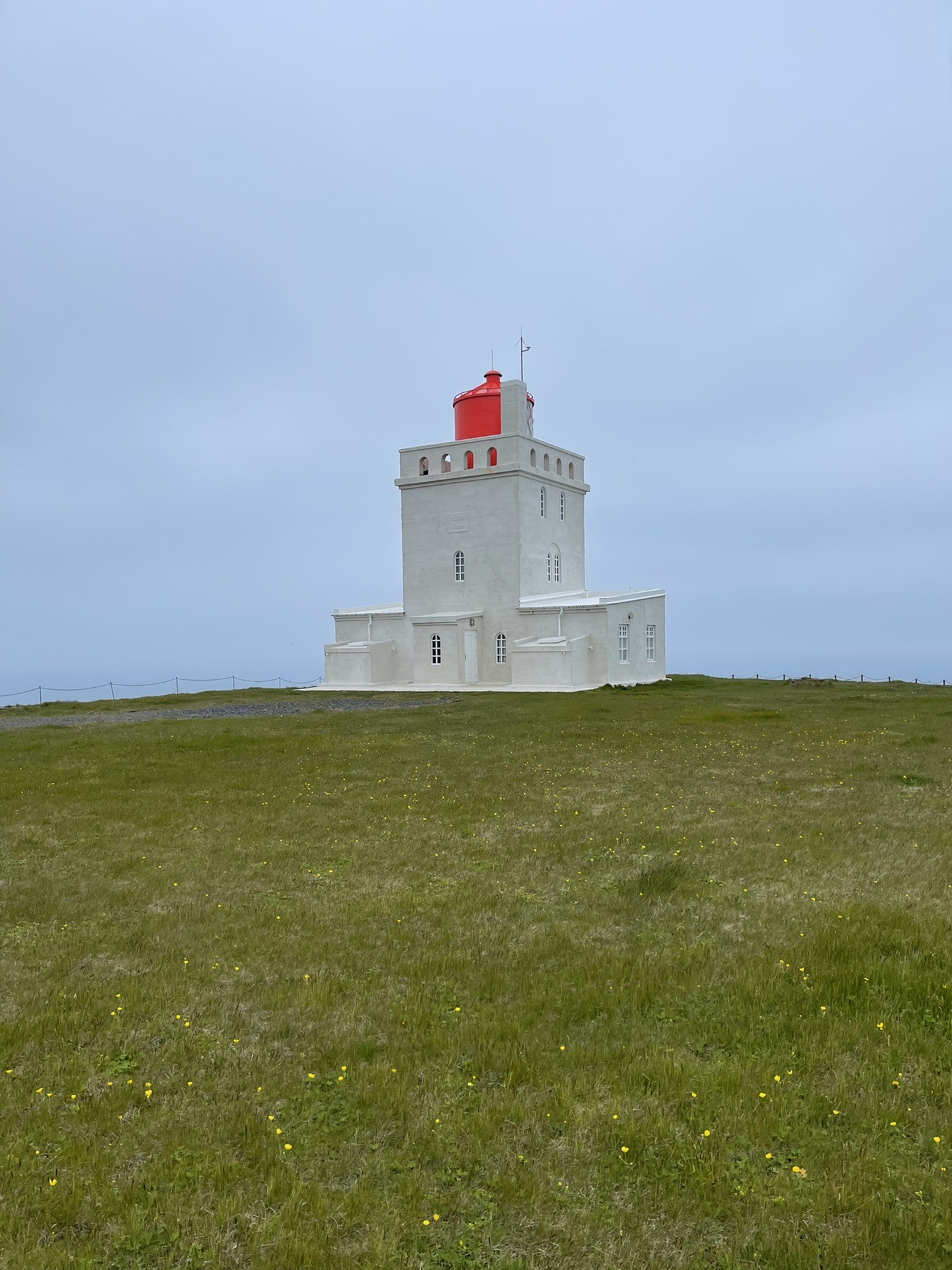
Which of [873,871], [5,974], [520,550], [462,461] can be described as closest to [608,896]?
[873,871]

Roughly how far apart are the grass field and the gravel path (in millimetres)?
16272

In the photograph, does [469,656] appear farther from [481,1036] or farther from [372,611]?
[481,1036]

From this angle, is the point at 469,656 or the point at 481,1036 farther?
the point at 469,656

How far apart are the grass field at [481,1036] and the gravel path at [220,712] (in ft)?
53.4

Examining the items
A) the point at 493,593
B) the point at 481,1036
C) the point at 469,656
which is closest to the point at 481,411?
the point at 493,593

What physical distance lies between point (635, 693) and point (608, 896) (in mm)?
25735

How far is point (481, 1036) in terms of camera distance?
5.70 m

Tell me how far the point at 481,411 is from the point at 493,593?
9.66m

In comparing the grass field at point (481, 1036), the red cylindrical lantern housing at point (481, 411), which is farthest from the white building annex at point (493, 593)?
the grass field at point (481, 1036)

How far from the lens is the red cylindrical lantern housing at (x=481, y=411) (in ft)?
138

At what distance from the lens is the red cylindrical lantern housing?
42.1 metres

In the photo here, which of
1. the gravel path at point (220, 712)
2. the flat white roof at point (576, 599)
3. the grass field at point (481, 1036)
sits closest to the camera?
the grass field at point (481, 1036)

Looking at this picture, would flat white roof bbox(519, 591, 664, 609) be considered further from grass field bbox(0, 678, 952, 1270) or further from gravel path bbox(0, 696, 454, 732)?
grass field bbox(0, 678, 952, 1270)

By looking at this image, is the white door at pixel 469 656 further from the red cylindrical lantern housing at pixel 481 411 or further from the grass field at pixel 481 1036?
the grass field at pixel 481 1036
